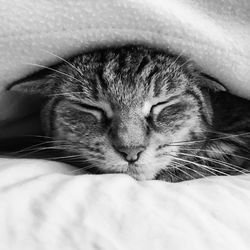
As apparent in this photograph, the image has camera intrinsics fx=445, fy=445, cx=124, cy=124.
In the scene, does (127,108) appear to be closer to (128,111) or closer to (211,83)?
(128,111)

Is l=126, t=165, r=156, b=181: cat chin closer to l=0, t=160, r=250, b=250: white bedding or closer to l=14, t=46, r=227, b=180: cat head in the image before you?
l=14, t=46, r=227, b=180: cat head

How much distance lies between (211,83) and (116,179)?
46 centimetres

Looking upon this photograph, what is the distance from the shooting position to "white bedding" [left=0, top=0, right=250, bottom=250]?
69 cm

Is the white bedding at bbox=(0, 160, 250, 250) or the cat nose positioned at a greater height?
the cat nose

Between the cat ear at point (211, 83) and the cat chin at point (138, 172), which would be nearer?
the cat chin at point (138, 172)

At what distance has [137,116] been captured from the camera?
3.37ft

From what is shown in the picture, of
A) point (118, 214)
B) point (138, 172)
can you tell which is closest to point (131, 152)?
point (138, 172)

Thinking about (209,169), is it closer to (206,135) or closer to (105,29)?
(206,135)

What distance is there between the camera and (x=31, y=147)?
3.95ft

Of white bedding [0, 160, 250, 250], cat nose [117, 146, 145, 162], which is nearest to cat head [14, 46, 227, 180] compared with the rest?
cat nose [117, 146, 145, 162]

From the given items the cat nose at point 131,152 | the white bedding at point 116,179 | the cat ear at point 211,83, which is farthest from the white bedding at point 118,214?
the cat ear at point 211,83

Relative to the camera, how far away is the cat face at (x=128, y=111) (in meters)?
1.02

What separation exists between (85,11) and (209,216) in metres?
0.51

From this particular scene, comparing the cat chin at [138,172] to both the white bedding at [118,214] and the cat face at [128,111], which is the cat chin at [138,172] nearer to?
the cat face at [128,111]
